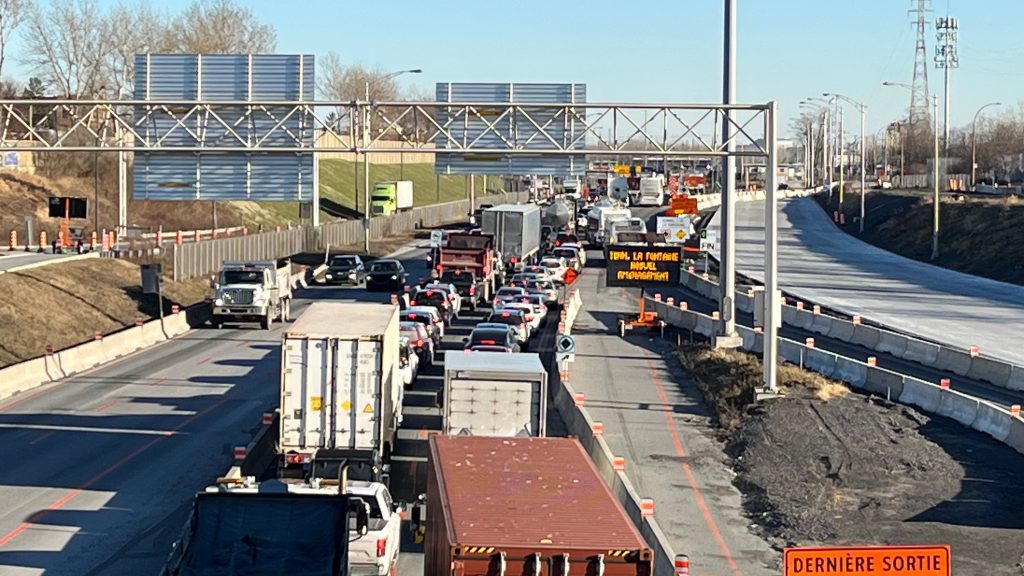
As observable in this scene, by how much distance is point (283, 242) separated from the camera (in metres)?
80.6

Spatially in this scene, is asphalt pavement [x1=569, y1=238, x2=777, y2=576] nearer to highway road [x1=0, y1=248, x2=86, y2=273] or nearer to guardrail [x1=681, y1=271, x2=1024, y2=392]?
guardrail [x1=681, y1=271, x2=1024, y2=392]

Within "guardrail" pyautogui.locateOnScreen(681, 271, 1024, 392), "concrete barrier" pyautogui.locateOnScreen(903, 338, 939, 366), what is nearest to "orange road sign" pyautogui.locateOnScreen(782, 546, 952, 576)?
"guardrail" pyautogui.locateOnScreen(681, 271, 1024, 392)

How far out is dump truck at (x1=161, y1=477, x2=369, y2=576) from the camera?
14531mm

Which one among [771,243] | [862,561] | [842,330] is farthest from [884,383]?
[862,561]

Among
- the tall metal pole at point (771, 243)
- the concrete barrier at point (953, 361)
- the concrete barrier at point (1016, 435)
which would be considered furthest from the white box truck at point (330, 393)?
the concrete barrier at point (953, 361)

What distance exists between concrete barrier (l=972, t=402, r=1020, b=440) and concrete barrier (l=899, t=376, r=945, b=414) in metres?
2.12

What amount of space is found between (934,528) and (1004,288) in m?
53.3

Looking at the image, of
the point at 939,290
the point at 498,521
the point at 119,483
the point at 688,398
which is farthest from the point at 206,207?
the point at 498,521

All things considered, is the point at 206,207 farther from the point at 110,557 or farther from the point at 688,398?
the point at 110,557

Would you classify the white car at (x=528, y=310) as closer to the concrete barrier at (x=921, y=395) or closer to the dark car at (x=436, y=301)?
the dark car at (x=436, y=301)

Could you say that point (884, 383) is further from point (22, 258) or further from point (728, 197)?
point (22, 258)

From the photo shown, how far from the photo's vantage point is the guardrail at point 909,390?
3138cm

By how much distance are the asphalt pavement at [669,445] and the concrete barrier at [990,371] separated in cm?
774

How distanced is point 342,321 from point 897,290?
5094 cm
